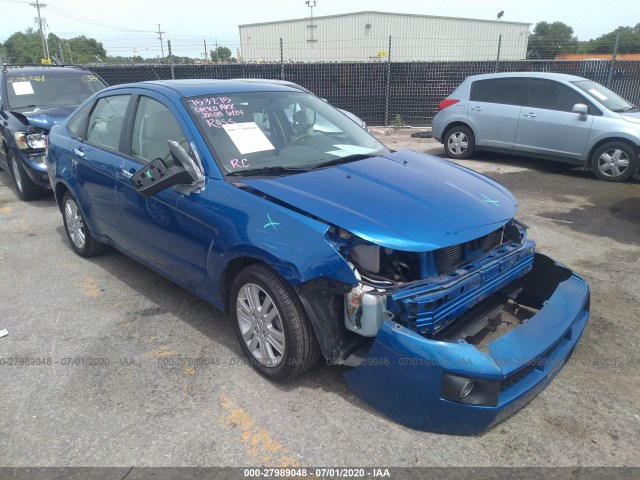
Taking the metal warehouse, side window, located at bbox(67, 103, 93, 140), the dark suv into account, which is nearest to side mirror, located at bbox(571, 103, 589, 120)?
side window, located at bbox(67, 103, 93, 140)

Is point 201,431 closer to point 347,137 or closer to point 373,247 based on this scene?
point 373,247

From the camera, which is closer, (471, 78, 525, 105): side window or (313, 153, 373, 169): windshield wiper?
(313, 153, 373, 169): windshield wiper

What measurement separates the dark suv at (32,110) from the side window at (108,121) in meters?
2.88

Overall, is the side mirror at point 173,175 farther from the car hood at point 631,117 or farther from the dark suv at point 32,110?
the car hood at point 631,117

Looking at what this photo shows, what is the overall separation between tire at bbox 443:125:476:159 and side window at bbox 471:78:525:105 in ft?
2.11

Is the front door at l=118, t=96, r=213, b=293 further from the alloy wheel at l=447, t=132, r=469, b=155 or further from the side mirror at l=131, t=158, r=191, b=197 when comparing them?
the alloy wheel at l=447, t=132, r=469, b=155

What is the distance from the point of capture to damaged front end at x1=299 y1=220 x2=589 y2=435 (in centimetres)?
237

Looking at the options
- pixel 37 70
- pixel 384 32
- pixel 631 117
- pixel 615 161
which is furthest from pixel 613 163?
pixel 384 32

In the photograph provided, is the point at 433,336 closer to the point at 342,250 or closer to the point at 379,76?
the point at 342,250

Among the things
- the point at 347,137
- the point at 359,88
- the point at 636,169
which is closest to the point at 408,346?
the point at 347,137

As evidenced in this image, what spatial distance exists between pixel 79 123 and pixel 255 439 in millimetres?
3662

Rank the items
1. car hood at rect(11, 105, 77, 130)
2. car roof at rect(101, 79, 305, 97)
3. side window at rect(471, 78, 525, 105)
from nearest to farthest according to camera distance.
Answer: car roof at rect(101, 79, 305, 97), car hood at rect(11, 105, 77, 130), side window at rect(471, 78, 525, 105)

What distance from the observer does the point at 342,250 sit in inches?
104

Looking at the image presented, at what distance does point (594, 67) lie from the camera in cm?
1300
